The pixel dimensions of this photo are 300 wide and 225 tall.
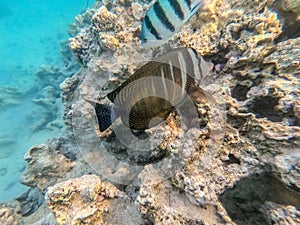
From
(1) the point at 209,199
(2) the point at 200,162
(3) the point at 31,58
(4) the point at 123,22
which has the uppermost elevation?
(3) the point at 31,58

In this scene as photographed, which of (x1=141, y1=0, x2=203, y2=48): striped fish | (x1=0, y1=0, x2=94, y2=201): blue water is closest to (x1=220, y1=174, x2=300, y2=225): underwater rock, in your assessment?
(x1=141, y1=0, x2=203, y2=48): striped fish

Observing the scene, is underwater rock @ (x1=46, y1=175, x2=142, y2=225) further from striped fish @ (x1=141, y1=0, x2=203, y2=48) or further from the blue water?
the blue water

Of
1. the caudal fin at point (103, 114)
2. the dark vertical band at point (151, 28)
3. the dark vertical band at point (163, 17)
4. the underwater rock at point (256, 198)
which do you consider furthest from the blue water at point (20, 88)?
the underwater rock at point (256, 198)

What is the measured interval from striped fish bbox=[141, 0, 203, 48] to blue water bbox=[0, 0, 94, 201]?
252 inches

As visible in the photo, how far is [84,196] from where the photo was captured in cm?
180

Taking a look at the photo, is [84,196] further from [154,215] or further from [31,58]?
[31,58]

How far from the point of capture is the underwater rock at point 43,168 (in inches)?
115

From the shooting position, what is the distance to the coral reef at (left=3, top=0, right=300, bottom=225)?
54.2 inches

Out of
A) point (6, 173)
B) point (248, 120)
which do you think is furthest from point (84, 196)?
point (6, 173)

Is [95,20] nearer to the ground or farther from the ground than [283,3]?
farther from the ground

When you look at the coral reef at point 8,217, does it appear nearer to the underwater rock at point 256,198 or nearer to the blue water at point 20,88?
the underwater rock at point 256,198

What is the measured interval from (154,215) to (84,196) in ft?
2.47

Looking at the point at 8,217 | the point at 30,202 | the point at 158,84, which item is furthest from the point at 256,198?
the point at 30,202

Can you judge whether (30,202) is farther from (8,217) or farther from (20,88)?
(20,88)
